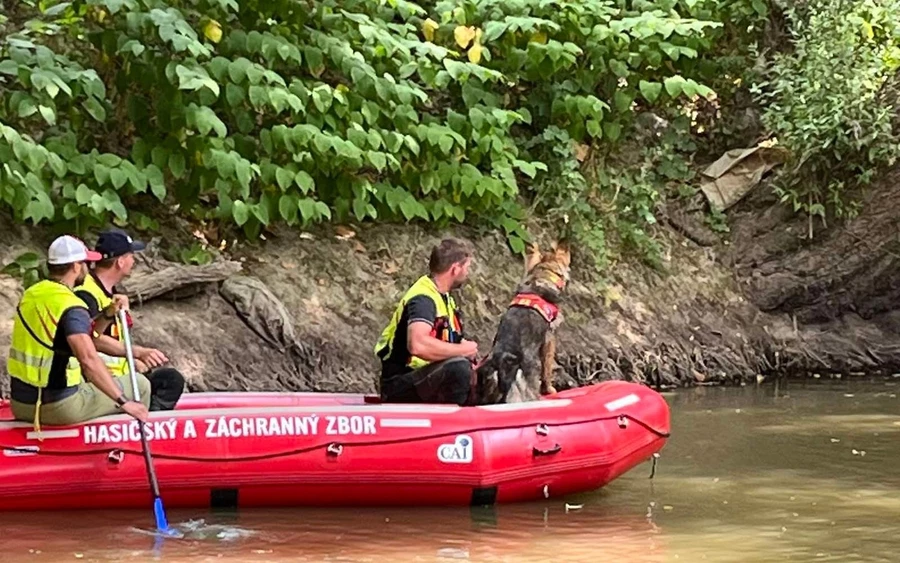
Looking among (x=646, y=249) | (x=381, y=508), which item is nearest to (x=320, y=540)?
(x=381, y=508)

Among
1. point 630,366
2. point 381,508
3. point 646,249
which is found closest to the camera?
point 381,508

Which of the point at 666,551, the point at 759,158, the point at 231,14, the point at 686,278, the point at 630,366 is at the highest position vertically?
the point at 231,14

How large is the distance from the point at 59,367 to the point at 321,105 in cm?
432

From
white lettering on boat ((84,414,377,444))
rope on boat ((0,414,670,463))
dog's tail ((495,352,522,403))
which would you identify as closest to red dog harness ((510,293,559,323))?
dog's tail ((495,352,522,403))

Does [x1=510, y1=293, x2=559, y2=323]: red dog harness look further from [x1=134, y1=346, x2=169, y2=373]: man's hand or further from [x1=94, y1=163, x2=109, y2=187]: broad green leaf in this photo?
[x1=94, y1=163, x2=109, y2=187]: broad green leaf

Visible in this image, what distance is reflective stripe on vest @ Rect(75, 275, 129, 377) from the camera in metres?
7.12

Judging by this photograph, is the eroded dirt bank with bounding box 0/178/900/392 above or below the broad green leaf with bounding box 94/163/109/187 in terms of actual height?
below

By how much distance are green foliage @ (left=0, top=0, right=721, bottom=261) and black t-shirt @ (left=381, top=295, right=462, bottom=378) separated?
3021mm

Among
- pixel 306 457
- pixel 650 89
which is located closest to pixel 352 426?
pixel 306 457

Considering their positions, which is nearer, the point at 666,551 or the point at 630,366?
the point at 666,551

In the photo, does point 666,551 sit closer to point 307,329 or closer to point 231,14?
point 307,329

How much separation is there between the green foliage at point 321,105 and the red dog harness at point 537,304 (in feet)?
10.5

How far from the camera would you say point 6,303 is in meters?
9.60

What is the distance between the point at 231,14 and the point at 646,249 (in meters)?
4.47
